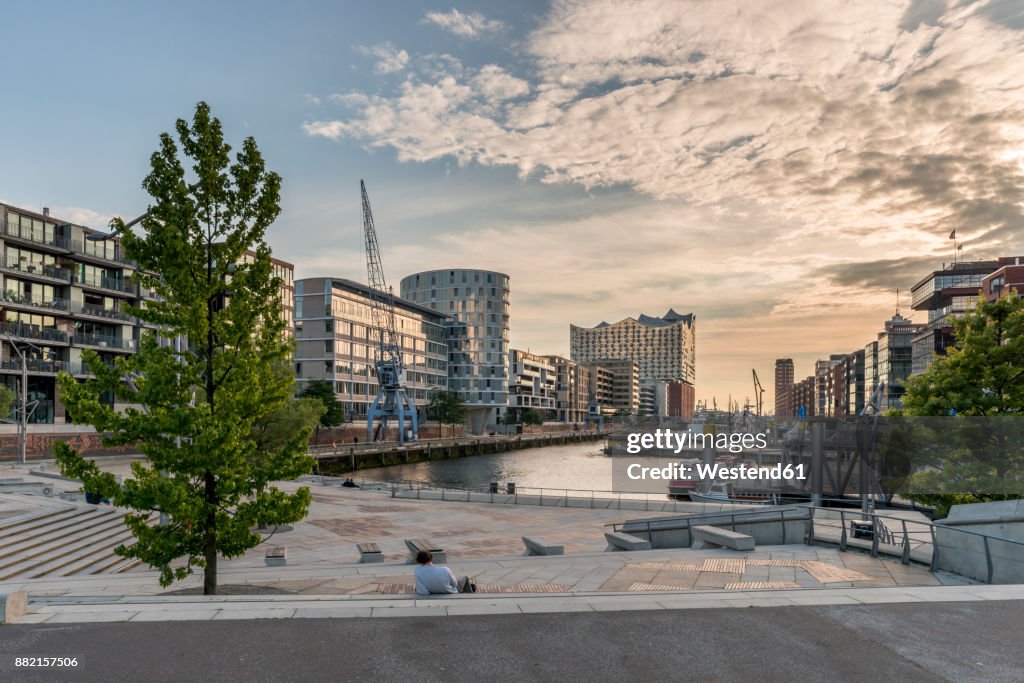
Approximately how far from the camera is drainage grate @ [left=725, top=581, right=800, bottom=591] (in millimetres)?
14047

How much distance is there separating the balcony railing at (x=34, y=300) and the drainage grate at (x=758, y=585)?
2990 inches

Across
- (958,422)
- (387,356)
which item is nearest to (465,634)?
(958,422)

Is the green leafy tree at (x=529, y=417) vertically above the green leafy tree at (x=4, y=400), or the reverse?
the green leafy tree at (x=4, y=400)

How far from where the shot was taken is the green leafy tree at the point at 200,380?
563 inches

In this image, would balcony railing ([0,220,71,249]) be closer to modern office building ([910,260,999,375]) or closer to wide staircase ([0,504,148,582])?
wide staircase ([0,504,148,582])

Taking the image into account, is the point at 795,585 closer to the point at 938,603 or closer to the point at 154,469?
the point at 938,603

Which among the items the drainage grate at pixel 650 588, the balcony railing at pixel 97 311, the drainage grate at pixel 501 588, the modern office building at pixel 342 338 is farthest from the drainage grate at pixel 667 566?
the modern office building at pixel 342 338

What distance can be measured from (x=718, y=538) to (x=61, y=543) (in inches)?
805

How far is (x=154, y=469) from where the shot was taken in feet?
48.2

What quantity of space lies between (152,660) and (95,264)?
82747 millimetres

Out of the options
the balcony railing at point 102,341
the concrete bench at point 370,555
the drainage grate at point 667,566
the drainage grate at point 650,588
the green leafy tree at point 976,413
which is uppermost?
the balcony railing at point 102,341

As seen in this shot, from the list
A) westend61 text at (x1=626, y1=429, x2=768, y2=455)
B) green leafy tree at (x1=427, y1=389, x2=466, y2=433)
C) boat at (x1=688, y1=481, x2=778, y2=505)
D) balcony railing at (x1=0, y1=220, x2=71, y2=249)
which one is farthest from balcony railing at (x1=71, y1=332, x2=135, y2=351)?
green leafy tree at (x1=427, y1=389, x2=466, y2=433)

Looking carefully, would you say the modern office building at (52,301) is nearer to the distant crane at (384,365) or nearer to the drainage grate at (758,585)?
the distant crane at (384,365)

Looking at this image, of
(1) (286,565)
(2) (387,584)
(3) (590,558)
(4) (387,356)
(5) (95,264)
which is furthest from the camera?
(4) (387,356)
